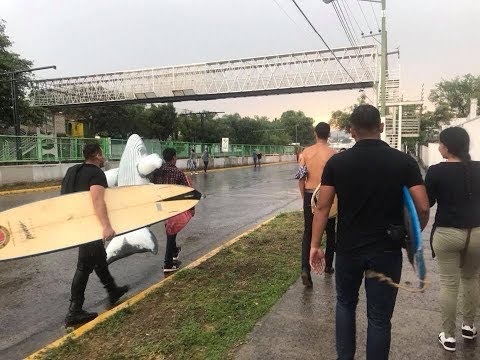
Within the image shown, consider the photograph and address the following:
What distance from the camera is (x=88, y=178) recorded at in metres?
4.21

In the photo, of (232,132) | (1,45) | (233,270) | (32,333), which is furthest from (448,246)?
(232,132)

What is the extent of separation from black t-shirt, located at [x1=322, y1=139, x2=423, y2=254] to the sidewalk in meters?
1.12

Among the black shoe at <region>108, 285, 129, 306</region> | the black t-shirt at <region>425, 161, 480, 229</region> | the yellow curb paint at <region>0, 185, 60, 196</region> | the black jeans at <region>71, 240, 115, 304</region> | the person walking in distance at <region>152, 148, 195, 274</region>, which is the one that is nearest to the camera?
the black t-shirt at <region>425, 161, 480, 229</region>

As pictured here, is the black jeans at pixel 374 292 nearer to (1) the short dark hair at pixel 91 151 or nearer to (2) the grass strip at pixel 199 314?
(2) the grass strip at pixel 199 314

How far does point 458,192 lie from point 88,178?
128 inches

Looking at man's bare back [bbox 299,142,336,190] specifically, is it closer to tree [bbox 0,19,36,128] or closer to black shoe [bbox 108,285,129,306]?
black shoe [bbox 108,285,129,306]

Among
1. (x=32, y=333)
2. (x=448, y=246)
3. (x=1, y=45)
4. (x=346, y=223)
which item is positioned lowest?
(x=32, y=333)

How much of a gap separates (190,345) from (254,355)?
0.51 meters

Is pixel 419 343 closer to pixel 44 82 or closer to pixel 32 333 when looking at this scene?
pixel 32 333

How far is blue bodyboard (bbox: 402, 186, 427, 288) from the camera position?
2.44 m

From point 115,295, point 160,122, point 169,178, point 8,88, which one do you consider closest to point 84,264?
point 115,295

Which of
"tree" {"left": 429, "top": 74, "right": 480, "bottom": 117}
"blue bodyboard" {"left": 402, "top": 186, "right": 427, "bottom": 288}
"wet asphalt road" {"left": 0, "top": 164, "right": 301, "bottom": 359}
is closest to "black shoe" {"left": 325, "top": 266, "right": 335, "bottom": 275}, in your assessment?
"wet asphalt road" {"left": 0, "top": 164, "right": 301, "bottom": 359}

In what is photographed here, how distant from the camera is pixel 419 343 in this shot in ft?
10.9

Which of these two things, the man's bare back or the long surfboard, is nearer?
the long surfboard
